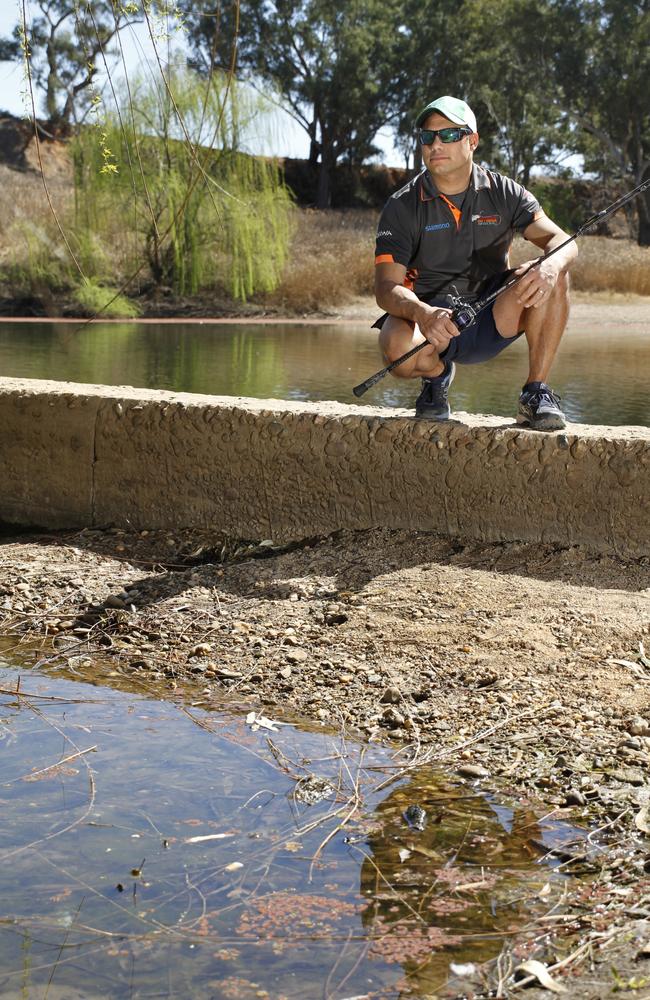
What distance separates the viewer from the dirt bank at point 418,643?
2711 mm

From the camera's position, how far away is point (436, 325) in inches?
158

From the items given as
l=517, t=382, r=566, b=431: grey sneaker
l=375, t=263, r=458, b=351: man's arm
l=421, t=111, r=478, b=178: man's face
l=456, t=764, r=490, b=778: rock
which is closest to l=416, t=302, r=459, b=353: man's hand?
l=375, t=263, r=458, b=351: man's arm

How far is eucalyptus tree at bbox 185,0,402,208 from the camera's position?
3744 centimetres

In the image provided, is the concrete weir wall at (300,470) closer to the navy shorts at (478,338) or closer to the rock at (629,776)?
the navy shorts at (478,338)

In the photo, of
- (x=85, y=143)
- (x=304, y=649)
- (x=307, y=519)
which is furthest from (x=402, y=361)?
(x=85, y=143)

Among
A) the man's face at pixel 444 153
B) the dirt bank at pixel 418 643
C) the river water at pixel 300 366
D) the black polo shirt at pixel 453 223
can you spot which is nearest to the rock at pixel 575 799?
the dirt bank at pixel 418 643

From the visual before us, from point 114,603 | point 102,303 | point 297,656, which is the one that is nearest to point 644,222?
point 102,303

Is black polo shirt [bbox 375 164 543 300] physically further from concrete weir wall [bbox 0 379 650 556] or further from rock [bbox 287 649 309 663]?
rock [bbox 287 649 309 663]

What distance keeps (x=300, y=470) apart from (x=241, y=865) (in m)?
2.23

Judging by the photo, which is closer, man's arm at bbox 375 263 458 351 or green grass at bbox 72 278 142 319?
man's arm at bbox 375 263 458 351

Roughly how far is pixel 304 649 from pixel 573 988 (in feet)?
5.36

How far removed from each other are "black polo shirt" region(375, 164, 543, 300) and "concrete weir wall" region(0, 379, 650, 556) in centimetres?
58

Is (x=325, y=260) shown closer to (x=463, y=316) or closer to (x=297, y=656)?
(x=463, y=316)

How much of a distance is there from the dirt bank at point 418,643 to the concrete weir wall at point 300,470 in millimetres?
109
